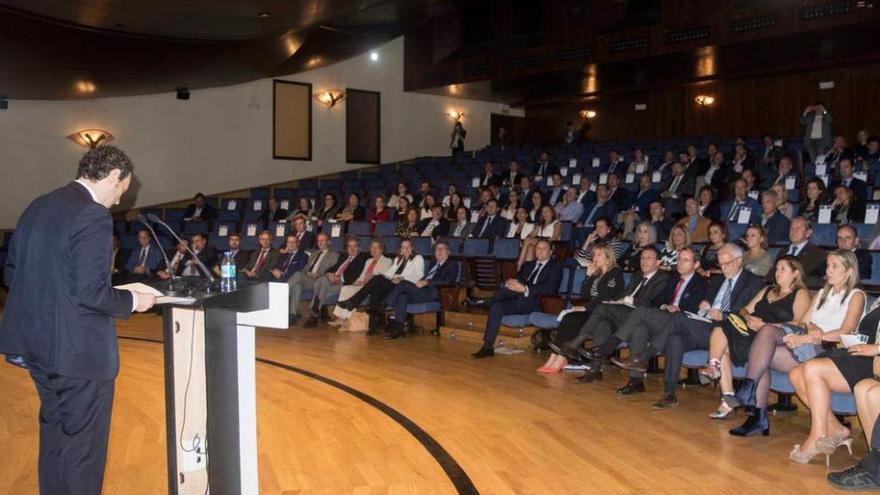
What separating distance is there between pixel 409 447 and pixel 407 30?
12196mm

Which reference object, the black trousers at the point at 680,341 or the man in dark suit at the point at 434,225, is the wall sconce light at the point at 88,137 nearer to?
the man in dark suit at the point at 434,225

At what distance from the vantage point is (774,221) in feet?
22.9

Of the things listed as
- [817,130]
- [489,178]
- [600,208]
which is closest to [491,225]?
[600,208]

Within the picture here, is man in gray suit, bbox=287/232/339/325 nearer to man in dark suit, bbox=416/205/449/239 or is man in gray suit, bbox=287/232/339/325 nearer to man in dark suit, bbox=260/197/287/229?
man in dark suit, bbox=416/205/449/239

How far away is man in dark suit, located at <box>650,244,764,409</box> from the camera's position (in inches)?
181

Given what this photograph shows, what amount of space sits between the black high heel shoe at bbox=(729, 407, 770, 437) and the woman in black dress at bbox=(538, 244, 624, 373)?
166 centimetres

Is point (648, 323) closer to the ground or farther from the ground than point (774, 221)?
closer to the ground

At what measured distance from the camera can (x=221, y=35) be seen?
383 inches

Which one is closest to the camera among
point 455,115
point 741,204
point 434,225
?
point 741,204

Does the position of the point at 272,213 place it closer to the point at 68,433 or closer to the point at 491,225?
the point at 491,225

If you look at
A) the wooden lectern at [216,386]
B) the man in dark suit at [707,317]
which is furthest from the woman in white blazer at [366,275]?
the wooden lectern at [216,386]

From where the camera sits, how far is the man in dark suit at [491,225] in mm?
9242

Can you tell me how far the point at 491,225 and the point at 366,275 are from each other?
1896 mm

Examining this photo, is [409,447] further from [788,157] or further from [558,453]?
[788,157]
